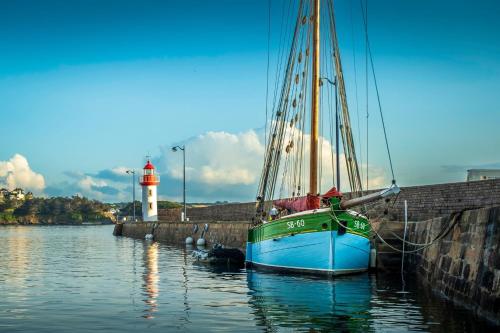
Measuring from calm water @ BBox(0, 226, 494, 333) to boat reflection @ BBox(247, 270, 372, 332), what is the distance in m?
0.03

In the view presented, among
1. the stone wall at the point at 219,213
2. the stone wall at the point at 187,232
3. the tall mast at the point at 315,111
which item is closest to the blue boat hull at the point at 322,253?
the tall mast at the point at 315,111

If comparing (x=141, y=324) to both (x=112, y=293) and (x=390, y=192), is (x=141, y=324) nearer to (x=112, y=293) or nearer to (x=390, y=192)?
(x=112, y=293)

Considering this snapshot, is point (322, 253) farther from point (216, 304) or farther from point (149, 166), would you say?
point (149, 166)

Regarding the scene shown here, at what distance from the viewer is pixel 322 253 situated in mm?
23891

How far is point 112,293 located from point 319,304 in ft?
24.4

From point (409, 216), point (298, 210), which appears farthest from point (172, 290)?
point (409, 216)

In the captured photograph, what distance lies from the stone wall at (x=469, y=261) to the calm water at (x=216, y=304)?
53 centimetres

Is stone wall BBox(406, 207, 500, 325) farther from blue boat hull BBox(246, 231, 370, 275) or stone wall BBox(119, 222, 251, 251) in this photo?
stone wall BBox(119, 222, 251, 251)

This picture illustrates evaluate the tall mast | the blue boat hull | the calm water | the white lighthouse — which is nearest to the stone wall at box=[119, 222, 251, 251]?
the white lighthouse

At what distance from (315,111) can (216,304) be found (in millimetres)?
12416

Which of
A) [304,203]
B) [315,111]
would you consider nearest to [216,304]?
[304,203]

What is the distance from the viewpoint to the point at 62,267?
32.1m

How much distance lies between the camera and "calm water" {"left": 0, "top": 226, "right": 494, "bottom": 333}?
1444cm

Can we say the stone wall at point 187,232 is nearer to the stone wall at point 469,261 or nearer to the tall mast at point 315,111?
the tall mast at point 315,111
